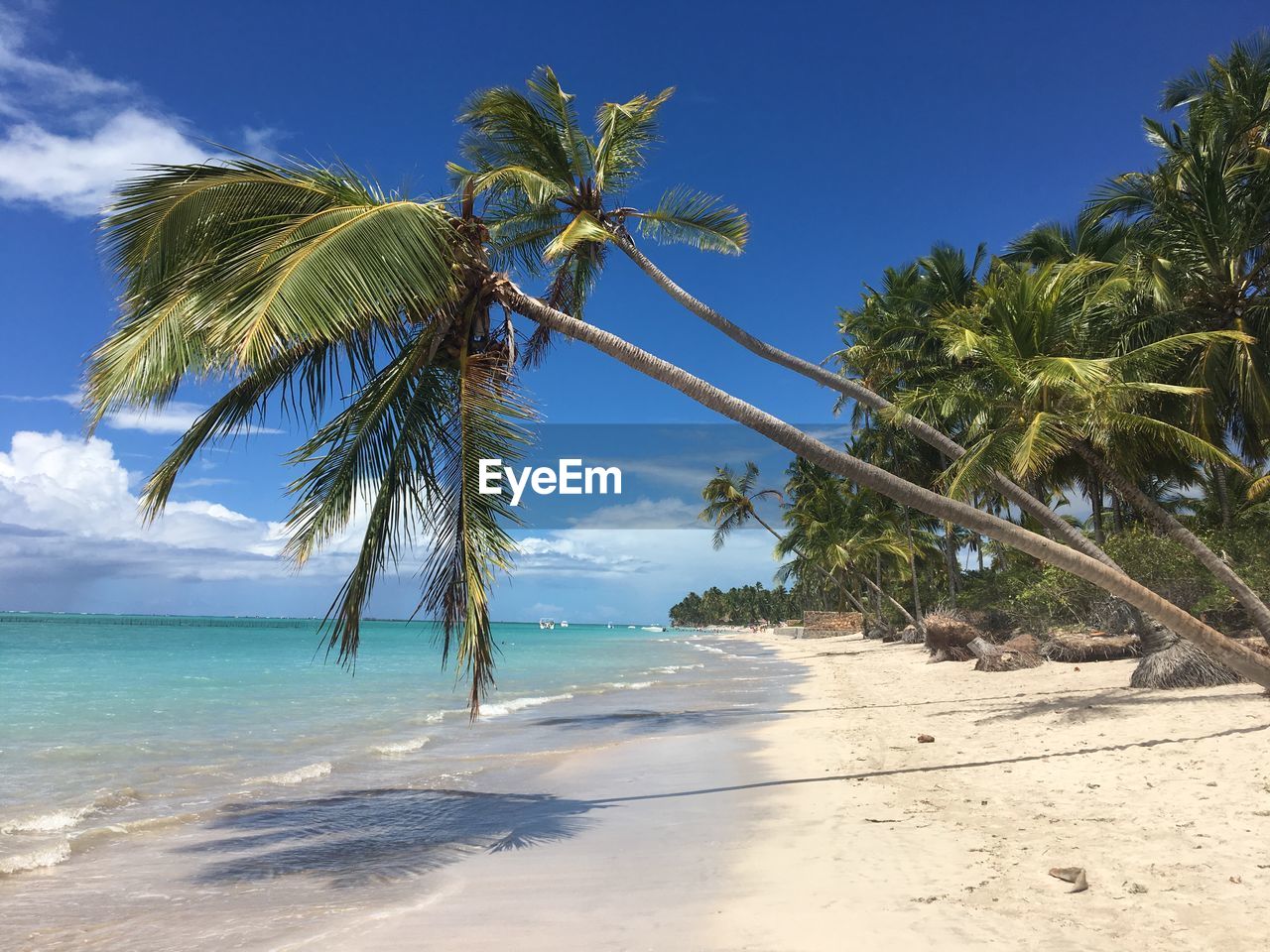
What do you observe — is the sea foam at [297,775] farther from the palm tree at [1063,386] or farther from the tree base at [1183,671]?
the tree base at [1183,671]

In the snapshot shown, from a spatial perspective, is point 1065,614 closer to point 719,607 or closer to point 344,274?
point 344,274

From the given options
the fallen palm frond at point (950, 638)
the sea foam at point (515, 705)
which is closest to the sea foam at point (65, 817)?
the sea foam at point (515, 705)

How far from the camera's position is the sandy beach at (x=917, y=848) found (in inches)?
157

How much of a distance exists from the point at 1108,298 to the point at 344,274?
9.49 meters

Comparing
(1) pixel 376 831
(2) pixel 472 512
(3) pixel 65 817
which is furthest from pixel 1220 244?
(3) pixel 65 817

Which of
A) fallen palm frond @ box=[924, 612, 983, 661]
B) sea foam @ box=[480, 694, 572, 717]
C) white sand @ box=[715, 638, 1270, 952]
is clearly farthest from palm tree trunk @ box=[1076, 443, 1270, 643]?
sea foam @ box=[480, 694, 572, 717]

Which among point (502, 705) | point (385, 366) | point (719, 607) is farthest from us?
point (719, 607)

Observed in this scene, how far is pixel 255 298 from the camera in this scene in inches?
184

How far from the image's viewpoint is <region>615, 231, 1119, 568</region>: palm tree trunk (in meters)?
8.09

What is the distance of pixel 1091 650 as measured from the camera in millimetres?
15297

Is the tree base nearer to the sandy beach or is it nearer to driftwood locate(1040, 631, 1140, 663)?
the sandy beach

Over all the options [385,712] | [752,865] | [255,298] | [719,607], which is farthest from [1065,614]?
[719,607]

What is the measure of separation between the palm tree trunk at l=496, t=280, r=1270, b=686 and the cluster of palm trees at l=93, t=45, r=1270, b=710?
2cm

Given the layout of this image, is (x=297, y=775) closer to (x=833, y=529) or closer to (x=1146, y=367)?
(x=1146, y=367)
